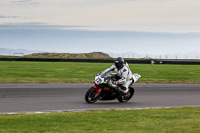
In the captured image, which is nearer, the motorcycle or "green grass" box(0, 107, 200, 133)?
"green grass" box(0, 107, 200, 133)

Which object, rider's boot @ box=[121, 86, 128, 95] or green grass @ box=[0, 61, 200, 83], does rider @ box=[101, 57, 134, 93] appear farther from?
green grass @ box=[0, 61, 200, 83]

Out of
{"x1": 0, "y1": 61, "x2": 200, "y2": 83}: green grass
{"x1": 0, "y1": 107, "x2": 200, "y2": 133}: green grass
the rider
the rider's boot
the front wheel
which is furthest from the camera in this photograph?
{"x1": 0, "y1": 61, "x2": 200, "y2": 83}: green grass

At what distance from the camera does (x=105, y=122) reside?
8.72m

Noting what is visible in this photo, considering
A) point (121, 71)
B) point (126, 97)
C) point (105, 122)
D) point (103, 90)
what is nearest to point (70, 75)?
point (126, 97)

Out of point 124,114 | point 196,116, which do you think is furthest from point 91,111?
point 196,116

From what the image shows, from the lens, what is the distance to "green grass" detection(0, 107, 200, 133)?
7.74m

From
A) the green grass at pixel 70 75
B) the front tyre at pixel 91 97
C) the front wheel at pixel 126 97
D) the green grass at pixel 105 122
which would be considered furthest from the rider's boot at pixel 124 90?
the green grass at pixel 70 75

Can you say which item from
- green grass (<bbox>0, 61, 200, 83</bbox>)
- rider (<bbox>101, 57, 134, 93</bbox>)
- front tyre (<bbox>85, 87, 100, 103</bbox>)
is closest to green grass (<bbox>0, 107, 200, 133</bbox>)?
front tyre (<bbox>85, 87, 100, 103</bbox>)

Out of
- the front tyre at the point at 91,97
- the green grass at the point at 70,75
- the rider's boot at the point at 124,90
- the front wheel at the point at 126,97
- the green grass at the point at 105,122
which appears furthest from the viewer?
the green grass at the point at 70,75

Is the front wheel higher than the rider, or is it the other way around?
the rider

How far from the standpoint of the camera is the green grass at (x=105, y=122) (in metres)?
7.74

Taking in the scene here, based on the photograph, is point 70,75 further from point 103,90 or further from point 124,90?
point 103,90

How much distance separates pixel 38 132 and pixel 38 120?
4.98ft

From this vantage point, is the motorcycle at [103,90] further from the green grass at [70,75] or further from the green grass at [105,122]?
the green grass at [70,75]
